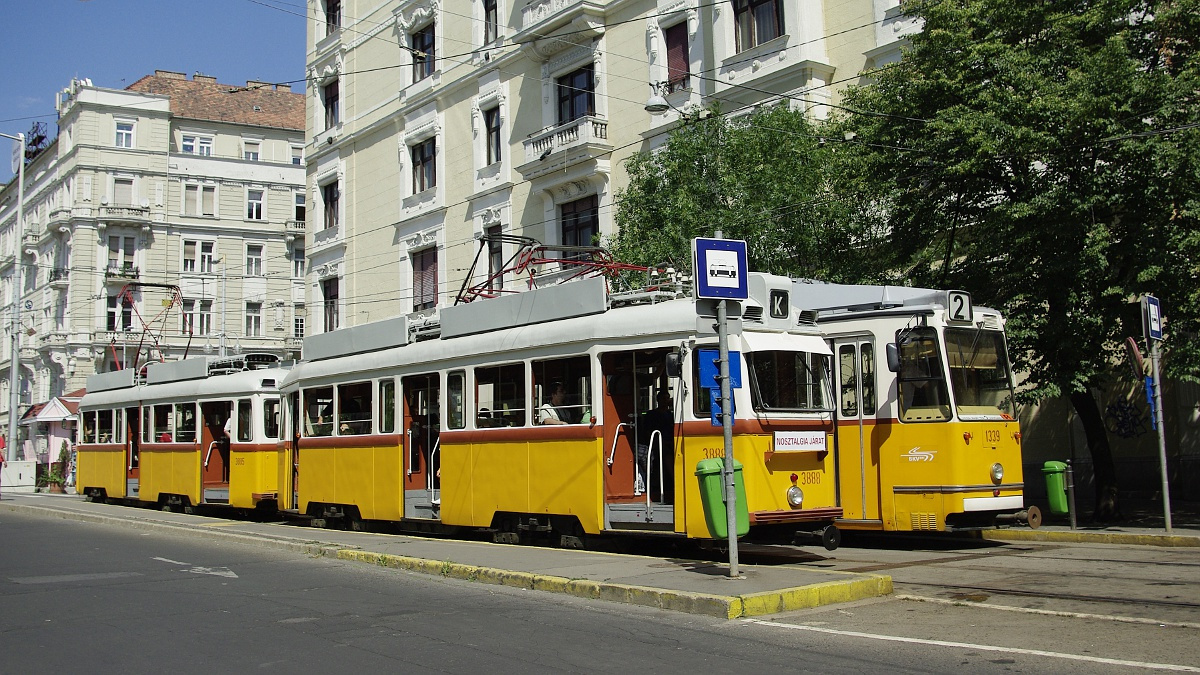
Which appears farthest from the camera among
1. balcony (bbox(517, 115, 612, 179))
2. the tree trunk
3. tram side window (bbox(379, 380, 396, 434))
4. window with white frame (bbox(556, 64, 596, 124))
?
window with white frame (bbox(556, 64, 596, 124))

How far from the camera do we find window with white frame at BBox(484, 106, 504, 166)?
34969 millimetres

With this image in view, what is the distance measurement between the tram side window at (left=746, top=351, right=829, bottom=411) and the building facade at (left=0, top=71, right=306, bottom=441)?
1996 inches

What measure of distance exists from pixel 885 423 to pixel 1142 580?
12.3 feet

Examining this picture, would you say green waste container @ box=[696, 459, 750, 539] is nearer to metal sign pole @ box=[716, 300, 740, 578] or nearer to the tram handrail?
metal sign pole @ box=[716, 300, 740, 578]

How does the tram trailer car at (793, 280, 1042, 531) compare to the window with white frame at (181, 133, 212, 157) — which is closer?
the tram trailer car at (793, 280, 1042, 531)

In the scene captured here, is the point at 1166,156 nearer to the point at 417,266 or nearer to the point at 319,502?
the point at 319,502

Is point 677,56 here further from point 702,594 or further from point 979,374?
point 702,594

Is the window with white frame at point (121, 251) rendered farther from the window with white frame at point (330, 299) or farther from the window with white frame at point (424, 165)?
the window with white frame at point (424, 165)

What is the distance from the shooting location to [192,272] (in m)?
64.3

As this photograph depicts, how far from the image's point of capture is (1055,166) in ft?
55.2

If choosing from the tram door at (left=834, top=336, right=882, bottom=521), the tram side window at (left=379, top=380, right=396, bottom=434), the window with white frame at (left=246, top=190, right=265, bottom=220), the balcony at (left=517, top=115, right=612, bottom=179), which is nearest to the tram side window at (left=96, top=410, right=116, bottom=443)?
the balcony at (left=517, top=115, right=612, bottom=179)

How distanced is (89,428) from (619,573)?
77.1ft

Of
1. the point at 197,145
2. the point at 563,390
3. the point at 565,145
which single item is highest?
the point at 197,145

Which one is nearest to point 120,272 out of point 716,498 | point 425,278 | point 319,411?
point 425,278
